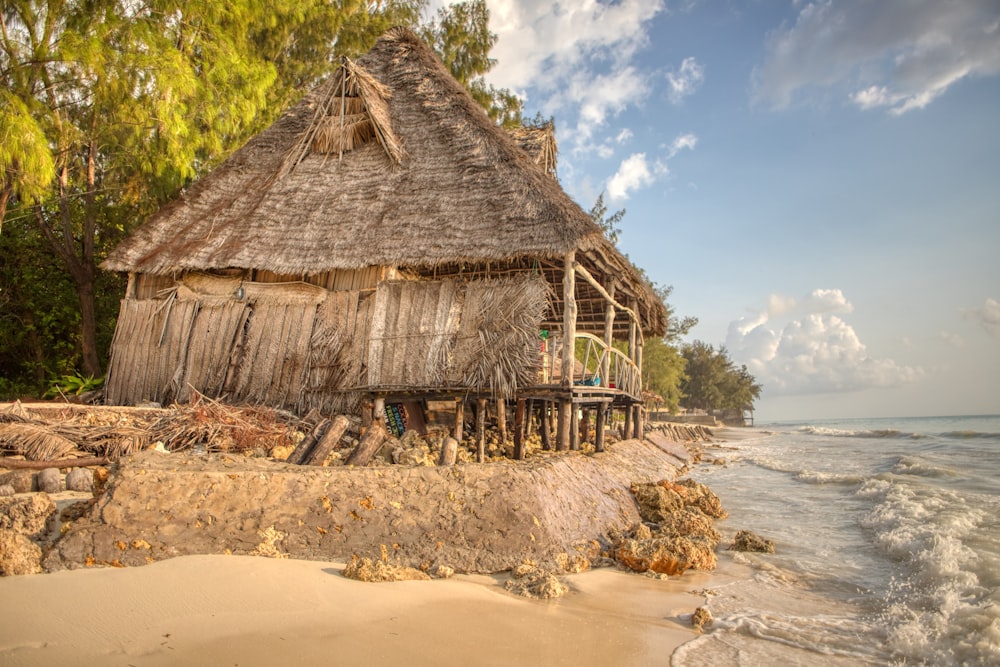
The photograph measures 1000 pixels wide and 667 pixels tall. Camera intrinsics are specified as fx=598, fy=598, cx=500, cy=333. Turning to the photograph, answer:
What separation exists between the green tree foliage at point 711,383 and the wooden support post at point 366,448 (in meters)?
54.5

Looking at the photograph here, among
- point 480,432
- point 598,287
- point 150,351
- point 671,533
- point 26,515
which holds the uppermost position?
point 598,287

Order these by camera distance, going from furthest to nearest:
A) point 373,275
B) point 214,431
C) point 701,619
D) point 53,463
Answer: point 373,275 → point 214,431 → point 53,463 → point 701,619

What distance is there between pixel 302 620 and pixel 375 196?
26.8 ft

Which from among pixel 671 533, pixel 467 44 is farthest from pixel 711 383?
pixel 671 533

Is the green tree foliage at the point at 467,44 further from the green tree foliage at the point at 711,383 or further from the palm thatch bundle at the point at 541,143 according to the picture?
the green tree foliage at the point at 711,383

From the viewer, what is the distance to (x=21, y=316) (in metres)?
13.8

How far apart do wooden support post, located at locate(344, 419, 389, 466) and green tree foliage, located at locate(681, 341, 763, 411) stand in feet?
179

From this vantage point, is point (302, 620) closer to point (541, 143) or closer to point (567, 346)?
point (567, 346)

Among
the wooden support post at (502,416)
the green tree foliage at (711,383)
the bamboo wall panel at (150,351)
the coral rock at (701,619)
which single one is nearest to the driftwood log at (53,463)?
the bamboo wall panel at (150,351)

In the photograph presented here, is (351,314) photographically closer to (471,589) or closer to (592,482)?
(592,482)

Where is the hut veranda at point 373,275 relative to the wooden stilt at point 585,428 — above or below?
above

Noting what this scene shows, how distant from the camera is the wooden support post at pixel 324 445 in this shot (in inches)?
269

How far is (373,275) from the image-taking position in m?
9.91

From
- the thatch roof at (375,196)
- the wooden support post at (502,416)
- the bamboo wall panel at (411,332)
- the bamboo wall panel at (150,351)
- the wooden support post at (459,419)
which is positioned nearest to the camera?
the wooden support post at (502,416)
